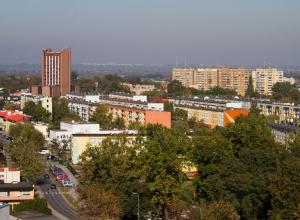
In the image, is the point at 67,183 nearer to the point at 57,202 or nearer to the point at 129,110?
the point at 57,202

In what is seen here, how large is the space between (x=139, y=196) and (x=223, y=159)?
1544 mm

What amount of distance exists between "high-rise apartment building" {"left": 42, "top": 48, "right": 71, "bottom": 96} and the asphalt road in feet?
68.6

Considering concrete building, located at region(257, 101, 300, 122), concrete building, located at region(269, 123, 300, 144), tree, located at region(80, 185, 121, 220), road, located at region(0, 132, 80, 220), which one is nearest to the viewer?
tree, located at region(80, 185, 121, 220)

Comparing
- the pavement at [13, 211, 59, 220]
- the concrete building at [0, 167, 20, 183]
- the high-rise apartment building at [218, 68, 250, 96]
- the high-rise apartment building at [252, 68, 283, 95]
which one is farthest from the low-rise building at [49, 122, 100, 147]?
the high-rise apartment building at [252, 68, 283, 95]

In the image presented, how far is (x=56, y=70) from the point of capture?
3481 centimetres

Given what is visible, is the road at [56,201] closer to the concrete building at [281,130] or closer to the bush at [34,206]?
the bush at [34,206]

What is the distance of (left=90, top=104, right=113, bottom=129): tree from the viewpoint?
69.1 ft

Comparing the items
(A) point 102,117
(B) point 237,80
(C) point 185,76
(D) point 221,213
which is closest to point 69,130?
(A) point 102,117

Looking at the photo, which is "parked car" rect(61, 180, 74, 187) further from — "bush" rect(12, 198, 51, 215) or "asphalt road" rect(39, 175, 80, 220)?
"bush" rect(12, 198, 51, 215)

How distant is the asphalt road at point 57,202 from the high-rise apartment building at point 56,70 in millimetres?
20900

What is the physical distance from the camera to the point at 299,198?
880 cm

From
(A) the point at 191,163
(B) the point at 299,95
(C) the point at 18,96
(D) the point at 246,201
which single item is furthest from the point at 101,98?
(D) the point at 246,201

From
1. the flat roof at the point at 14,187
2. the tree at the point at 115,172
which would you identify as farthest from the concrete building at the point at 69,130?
the tree at the point at 115,172

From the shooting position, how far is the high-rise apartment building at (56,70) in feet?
112
